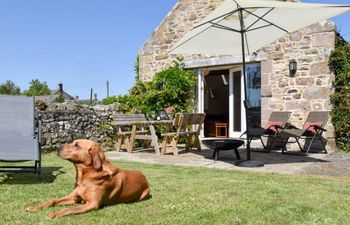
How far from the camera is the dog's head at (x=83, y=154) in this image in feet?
10.3

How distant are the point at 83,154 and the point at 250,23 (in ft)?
14.9

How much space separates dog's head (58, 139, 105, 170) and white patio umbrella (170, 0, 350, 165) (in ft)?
11.1

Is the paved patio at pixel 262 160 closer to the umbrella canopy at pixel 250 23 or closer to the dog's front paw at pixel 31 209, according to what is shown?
the umbrella canopy at pixel 250 23

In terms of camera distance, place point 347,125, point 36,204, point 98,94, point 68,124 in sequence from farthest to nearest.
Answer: point 98,94 → point 68,124 → point 347,125 → point 36,204

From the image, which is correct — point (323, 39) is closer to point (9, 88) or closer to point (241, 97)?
point (241, 97)

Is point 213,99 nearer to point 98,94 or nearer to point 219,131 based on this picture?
point 219,131

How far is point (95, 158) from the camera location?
3.17 m

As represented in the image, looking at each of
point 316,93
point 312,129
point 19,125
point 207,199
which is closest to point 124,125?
point 19,125

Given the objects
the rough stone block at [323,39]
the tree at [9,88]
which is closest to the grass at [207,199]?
the rough stone block at [323,39]

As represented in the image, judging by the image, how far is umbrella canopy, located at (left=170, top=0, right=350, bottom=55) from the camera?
215 inches

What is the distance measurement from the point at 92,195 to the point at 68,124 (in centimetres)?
581

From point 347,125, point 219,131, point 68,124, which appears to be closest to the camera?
point 347,125

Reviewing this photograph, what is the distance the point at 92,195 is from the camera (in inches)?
124

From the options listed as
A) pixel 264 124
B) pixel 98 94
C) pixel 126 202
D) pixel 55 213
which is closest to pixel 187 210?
pixel 126 202
